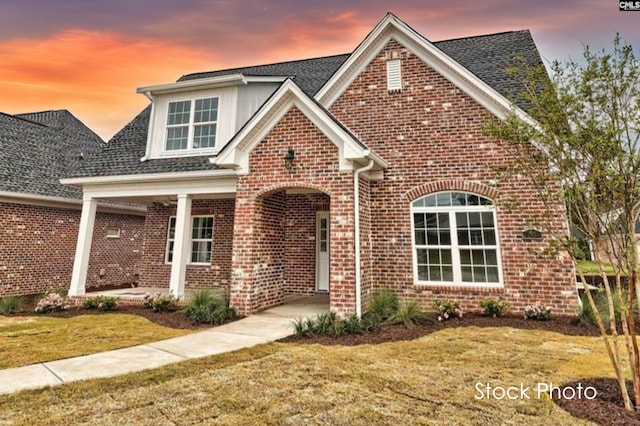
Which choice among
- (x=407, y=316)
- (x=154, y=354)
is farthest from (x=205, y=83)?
(x=407, y=316)

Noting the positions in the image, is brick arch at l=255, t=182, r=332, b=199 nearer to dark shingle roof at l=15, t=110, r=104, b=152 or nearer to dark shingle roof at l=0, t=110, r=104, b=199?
dark shingle roof at l=0, t=110, r=104, b=199

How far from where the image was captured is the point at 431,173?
8.09m

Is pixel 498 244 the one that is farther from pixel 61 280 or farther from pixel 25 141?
pixel 25 141

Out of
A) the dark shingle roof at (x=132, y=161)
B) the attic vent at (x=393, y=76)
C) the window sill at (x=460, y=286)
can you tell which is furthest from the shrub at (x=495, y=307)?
the dark shingle roof at (x=132, y=161)

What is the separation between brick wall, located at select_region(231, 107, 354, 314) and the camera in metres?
6.86

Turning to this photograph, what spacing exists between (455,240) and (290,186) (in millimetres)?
4203

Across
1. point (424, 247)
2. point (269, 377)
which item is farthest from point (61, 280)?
point (424, 247)

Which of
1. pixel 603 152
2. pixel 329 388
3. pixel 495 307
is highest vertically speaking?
pixel 603 152

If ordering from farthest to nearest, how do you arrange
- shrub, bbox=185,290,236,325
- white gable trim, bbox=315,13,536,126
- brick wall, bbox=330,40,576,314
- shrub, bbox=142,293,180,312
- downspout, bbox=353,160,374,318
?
shrub, bbox=142,293,180,312 → white gable trim, bbox=315,13,536,126 → brick wall, bbox=330,40,576,314 → shrub, bbox=185,290,236,325 → downspout, bbox=353,160,374,318

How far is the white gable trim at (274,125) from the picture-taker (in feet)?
23.1

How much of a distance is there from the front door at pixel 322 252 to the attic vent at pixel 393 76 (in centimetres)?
429

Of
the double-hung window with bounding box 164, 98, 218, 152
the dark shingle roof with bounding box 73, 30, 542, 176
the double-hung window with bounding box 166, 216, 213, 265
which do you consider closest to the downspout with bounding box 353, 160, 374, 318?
the dark shingle roof with bounding box 73, 30, 542, 176

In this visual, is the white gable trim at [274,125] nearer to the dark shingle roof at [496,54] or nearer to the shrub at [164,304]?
the shrub at [164,304]

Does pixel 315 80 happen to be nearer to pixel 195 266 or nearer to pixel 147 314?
pixel 195 266
